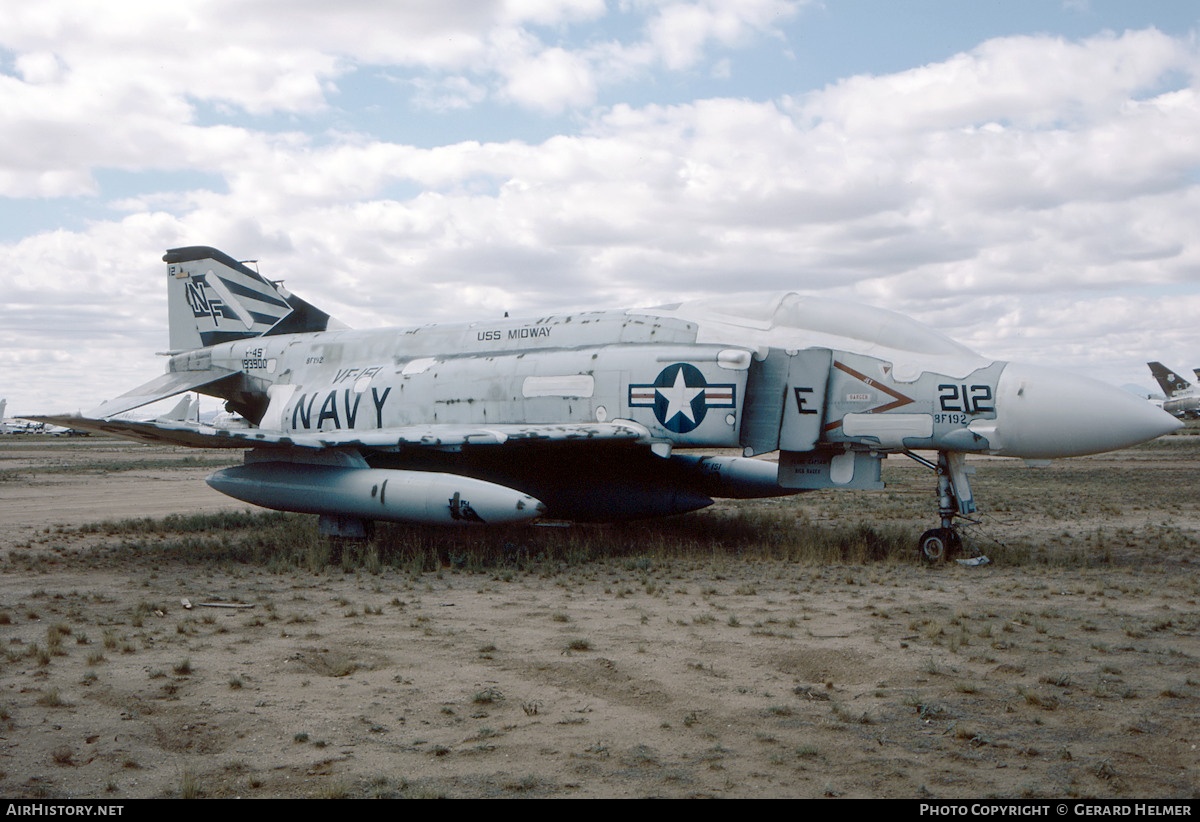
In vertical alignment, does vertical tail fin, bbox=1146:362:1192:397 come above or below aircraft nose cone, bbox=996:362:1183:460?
above

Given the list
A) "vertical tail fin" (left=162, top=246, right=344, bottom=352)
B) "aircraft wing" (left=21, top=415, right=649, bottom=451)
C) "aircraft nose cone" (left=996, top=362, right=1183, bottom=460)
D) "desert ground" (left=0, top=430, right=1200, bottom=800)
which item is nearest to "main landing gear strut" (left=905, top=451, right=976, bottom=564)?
"desert ground" (left=0, top=430, right=1200, bottom=800)

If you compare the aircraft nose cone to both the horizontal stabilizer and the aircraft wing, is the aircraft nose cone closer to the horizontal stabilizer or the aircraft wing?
the aircraft wing

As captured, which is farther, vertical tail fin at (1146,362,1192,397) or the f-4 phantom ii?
vertical tail fin at (1146,362,1192,397)

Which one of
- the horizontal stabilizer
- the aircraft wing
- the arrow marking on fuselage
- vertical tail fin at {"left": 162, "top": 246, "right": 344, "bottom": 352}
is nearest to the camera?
the arrow marking on fuselage

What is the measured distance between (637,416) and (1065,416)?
4.85 meters

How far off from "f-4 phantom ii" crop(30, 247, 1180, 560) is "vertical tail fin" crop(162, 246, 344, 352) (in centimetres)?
195

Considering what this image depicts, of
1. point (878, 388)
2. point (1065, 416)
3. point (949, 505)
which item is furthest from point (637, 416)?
point (1065, 416)

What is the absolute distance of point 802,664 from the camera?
6.05 meters

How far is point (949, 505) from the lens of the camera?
1023 cm

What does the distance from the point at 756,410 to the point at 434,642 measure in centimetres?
538

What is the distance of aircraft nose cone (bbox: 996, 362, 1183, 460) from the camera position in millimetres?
8898

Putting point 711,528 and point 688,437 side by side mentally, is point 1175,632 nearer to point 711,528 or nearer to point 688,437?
point 688,437

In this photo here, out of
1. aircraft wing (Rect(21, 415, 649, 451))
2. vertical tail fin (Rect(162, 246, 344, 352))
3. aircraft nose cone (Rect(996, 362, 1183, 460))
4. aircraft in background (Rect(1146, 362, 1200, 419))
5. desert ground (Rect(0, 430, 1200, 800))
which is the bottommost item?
desert ground (Rect(0, 430, 1200, 800))

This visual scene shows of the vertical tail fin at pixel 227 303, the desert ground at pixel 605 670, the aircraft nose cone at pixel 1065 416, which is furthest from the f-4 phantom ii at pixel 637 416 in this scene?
the vertical tail fin at pixel 227 303
